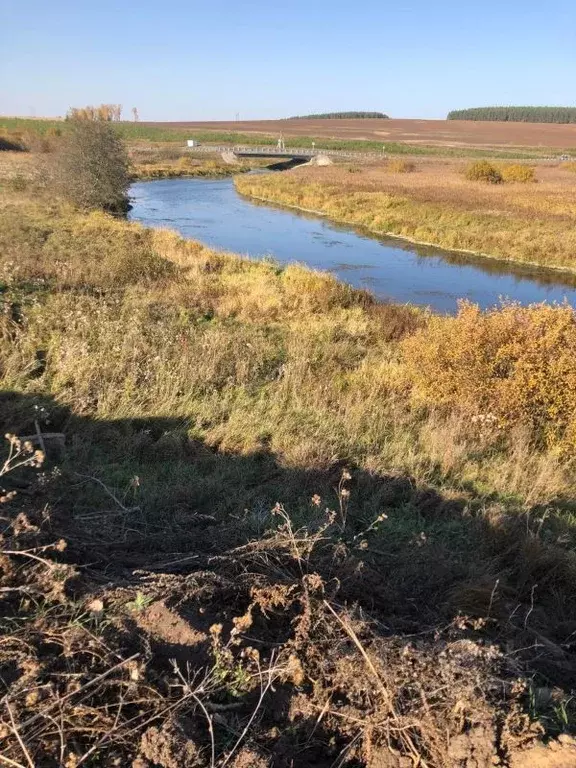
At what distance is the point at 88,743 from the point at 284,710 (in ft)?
2.42

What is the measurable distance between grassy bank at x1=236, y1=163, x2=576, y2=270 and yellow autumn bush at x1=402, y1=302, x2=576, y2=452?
15.2 m

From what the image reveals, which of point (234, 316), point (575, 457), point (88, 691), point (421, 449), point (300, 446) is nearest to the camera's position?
point (88, 691)

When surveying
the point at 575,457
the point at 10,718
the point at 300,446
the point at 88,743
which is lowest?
the point at 575,457

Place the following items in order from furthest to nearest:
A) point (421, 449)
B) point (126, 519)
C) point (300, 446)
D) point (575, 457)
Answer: point (575, 457), point (421, 449), point (300, 446), point (126, 519)

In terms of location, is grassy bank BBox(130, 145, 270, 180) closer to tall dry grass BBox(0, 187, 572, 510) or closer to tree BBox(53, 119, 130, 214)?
tree BBox(53, 119, 130, 214)

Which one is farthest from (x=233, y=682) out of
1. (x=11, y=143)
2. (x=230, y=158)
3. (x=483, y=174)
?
(x=230, y=158)

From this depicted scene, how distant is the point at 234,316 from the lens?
11.0 m

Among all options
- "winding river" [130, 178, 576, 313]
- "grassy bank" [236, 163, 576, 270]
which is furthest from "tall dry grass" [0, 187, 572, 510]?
"grassy bank" [236, 163, 576, 270]

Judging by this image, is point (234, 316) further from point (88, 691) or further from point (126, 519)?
point (88, 691)

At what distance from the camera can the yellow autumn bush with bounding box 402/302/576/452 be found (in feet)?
22.3

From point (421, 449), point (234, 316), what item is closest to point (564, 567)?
point (421, 449)

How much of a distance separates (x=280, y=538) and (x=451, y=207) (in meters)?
28.0

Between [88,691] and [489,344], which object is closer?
[88,691]

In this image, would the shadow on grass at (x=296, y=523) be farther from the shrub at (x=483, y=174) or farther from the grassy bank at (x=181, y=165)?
the grassy bank at (x=181, y=165)
